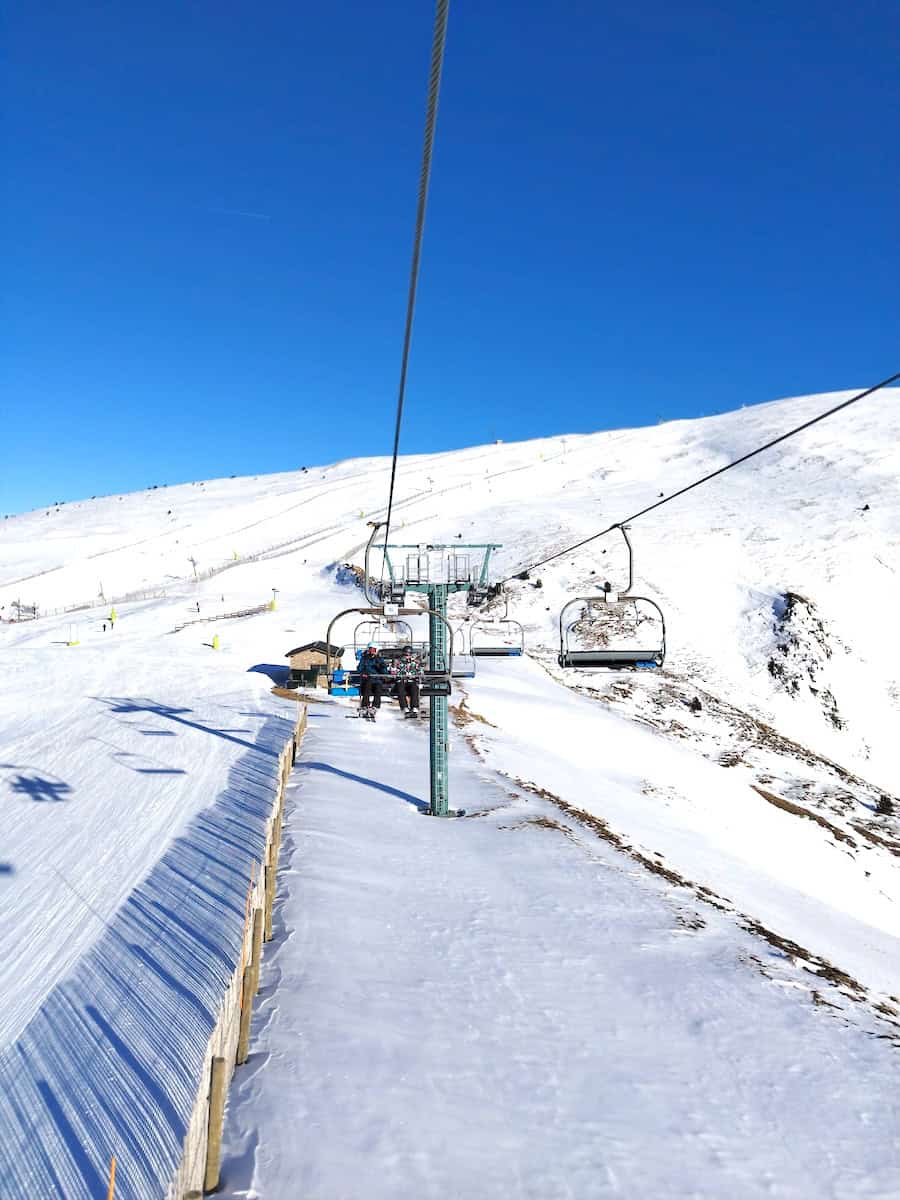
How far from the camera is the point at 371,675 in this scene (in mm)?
15828

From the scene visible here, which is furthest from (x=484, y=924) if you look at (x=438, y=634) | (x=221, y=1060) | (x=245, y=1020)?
(x=221, y=1060)

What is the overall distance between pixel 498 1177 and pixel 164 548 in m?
82.7

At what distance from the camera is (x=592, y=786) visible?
2466 centimetres

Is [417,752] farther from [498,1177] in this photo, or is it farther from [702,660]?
[702,660]

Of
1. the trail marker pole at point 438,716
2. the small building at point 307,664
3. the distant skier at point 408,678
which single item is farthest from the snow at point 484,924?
the distant skier at point 408,678

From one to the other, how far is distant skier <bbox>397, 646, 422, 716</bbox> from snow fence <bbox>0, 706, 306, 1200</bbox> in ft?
13.9

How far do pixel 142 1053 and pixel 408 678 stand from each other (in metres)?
8.72

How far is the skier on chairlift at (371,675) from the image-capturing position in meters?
15.8

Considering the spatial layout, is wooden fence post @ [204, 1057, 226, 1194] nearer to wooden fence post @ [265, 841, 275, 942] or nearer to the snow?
the snow

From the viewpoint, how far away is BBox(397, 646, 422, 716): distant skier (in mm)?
15758

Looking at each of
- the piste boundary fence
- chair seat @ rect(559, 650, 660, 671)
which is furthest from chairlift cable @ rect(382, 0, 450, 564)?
chair seat @ rect(559, 650, 660, 671)

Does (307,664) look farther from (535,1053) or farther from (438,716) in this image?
(535,1053)

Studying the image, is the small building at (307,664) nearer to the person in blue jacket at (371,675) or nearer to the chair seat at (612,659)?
the person in blue jacket at (371,675)

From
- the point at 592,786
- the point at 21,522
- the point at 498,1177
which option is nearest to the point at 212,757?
the point at 592,786
